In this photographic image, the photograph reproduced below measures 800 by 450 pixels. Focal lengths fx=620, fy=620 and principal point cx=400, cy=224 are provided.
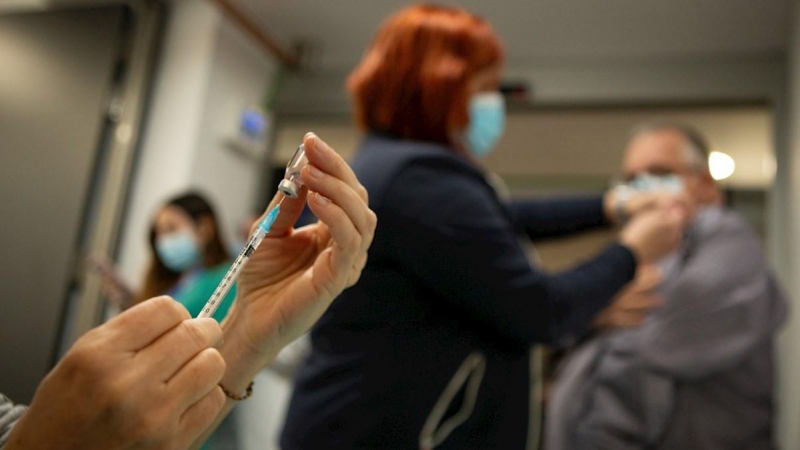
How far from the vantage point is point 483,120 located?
80cm

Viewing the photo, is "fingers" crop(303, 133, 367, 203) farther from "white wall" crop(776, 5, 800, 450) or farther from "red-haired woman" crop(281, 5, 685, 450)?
"white wall" crop(776, 5, 800, 450)

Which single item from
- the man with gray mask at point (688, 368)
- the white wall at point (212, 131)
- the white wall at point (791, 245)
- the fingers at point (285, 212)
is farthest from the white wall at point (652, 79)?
the fingers at point (285, 212)

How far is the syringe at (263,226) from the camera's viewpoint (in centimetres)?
33

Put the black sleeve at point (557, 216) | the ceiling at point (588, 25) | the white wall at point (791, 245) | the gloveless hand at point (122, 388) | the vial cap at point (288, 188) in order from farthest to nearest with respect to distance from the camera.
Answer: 1. the ceiling at point (588, 25)
2. the white wall at point (791, 245)
3. the black sleeve at point (557, 216)
4. the vial cap at point (288, 188)
5. the gloveless hand at point (122, 388)

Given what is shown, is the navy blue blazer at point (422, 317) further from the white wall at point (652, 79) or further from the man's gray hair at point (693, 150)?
the white wall at point (652, 79)

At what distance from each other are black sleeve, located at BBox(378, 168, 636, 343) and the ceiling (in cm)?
153

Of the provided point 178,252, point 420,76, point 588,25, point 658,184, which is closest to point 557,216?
point 658,184

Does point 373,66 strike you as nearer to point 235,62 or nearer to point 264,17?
point 235,62

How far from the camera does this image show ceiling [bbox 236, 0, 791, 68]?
188 centimetres

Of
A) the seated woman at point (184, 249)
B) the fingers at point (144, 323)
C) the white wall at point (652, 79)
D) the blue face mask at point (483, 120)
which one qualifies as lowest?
the seated woman at point (184, 249)

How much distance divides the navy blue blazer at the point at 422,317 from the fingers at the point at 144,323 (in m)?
0.26

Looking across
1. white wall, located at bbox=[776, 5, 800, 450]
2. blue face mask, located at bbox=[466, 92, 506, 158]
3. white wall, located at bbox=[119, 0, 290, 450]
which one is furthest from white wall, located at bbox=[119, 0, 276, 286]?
white wall, located at bbox=[776, 5, 800, 450]

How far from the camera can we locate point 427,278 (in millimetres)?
A: 548

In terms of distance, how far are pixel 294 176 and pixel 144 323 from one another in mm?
122
